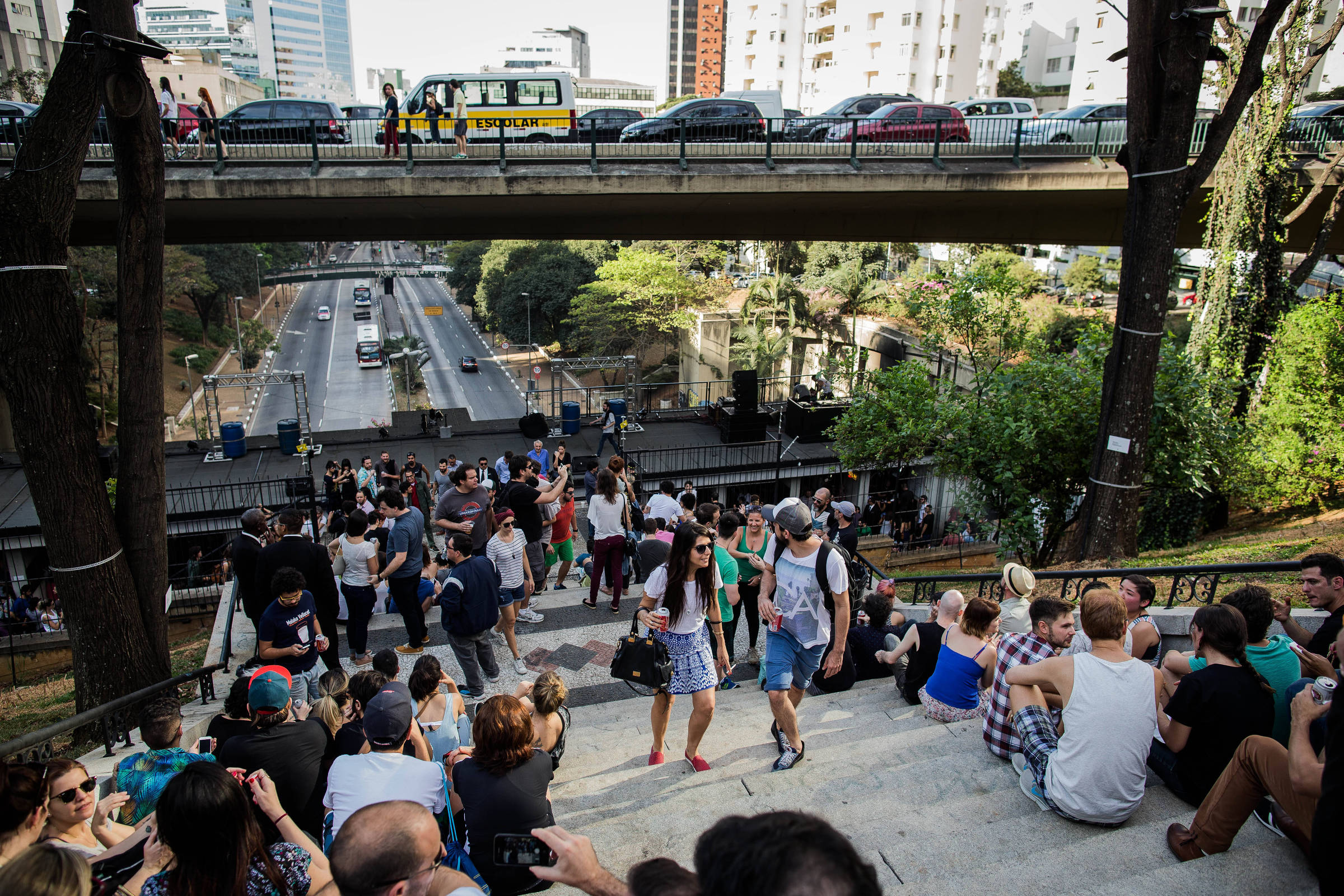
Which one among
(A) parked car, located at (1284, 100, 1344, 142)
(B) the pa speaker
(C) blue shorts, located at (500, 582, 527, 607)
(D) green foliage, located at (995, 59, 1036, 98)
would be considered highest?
(D) green foliage, located at (995, 59, 1036, 98)

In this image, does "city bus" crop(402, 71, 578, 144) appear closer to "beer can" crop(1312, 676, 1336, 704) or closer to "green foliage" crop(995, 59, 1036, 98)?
"beer can" crop(1312, 676, 1336, 704)

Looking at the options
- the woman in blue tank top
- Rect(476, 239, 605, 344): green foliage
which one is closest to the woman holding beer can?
the woman in blue tank top

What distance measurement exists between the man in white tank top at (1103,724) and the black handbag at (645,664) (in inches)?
84.4

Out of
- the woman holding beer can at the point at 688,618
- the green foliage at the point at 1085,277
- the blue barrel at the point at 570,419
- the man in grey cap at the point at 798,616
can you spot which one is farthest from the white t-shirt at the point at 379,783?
the green foliage at the point at 1085,277

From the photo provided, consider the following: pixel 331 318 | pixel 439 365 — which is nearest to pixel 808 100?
pixel 439 365

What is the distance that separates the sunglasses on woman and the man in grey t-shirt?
14.8 feet

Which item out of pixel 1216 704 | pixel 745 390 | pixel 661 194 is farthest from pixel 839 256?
pixel 1216 704

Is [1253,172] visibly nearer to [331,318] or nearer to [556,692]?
[556,692]

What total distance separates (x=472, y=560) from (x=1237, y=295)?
1442 cm

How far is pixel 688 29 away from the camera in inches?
5610

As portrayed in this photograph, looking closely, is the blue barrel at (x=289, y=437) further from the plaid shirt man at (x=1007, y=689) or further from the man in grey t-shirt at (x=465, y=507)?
the plaid shirt man at (x=1007, y=689)

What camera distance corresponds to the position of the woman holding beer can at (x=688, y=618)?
4770 mm

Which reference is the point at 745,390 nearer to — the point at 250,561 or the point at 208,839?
the point at 250,561

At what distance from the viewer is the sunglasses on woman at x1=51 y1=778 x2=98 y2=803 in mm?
3297
